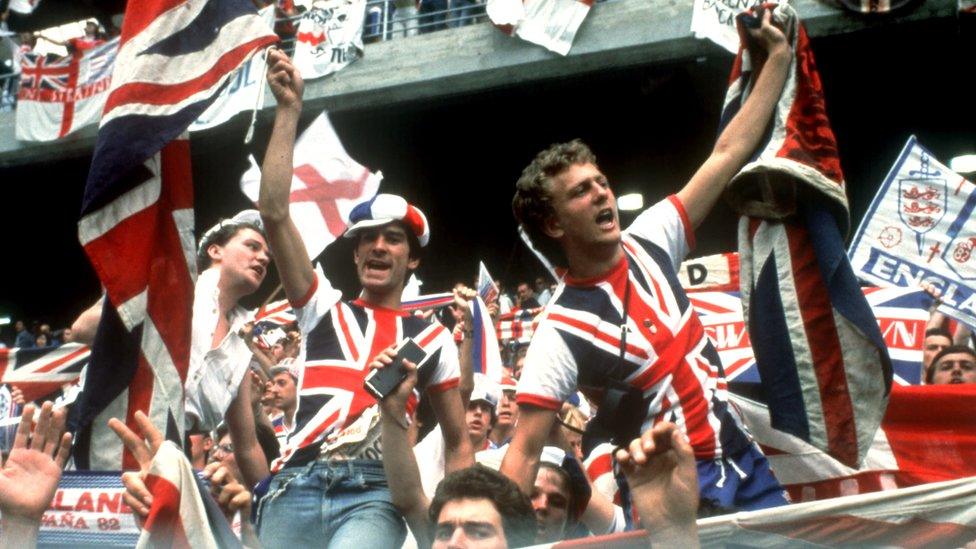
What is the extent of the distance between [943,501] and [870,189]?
525 inches

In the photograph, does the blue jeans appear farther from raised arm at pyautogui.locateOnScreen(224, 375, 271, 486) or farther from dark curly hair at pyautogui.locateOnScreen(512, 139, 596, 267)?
dark curly hair at pyautogui.locateOnScreen(512, 139, 596, 267)

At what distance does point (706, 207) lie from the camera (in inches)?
126

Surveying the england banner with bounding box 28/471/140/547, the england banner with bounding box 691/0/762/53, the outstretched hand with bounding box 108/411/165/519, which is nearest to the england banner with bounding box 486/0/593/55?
the england banner with bounding box 691/0/762/53

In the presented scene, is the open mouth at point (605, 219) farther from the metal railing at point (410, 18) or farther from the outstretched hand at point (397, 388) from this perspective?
the metal railing at point (410, 18)

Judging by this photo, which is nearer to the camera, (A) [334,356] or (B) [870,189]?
(A) [334,356]

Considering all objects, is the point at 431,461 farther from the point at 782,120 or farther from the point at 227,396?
the point at 782,120

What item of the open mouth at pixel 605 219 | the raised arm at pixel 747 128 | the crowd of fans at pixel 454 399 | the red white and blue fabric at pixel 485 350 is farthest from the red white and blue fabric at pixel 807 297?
the red white and blue fabric at pixel 485 350

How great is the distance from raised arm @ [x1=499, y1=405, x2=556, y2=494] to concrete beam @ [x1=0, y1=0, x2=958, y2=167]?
30.9ft

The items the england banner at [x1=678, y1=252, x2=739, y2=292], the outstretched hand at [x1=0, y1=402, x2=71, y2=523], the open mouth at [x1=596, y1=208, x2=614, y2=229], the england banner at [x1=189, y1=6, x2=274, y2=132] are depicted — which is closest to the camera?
the outstretched hand at [x1=0, y1=402, x2=71, y2=523]

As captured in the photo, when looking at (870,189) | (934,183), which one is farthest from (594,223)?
(870,189)

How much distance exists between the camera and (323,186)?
7.25m

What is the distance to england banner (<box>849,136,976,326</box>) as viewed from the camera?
19.4ft

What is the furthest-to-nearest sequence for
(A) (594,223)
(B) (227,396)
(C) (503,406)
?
1. (C) (503,406)
2. (B) (227,396)
3. (A) (594,223)

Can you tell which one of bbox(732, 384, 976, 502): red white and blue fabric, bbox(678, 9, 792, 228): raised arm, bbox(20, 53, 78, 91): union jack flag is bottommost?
bbox(732, 384, 976, 502): red white and blue fabric
